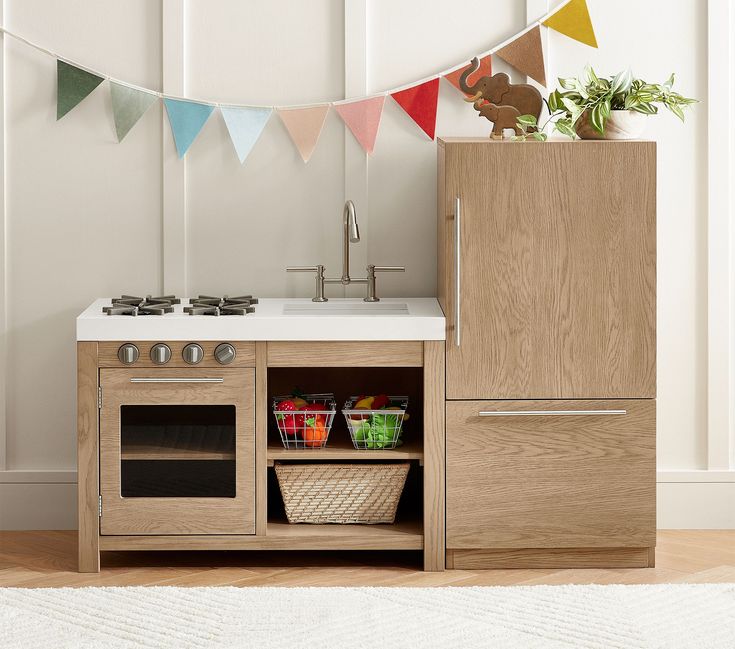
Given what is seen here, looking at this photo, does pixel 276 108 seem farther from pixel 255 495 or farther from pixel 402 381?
pixel 255 495

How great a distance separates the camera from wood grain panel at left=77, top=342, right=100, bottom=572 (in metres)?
2.87

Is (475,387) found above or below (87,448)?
A: above

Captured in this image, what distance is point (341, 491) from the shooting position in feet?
9.84

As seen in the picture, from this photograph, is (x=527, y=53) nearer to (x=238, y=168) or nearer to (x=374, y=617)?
(x=238, y=168)

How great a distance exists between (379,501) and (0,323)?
141 centimetres

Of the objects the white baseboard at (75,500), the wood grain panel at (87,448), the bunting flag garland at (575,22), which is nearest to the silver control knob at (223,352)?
the wood grain panel at (87,448)

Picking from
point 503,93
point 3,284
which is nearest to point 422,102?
point 503,93

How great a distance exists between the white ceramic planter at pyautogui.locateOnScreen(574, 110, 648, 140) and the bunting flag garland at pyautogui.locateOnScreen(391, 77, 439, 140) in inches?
21.4

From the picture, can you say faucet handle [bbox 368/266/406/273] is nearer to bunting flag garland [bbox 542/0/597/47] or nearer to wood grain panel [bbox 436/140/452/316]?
wood grain panel [bbox 436/140/452/316]

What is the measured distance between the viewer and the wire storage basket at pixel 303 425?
2986 mm

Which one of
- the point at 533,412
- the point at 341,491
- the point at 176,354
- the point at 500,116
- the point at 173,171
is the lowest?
the point at 341,491

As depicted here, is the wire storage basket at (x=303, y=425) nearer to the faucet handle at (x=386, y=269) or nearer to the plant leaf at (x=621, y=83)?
the faucet handle at (x=386, y=269)

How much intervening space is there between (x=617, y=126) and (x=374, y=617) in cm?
156

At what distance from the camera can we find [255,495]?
2920 mm
